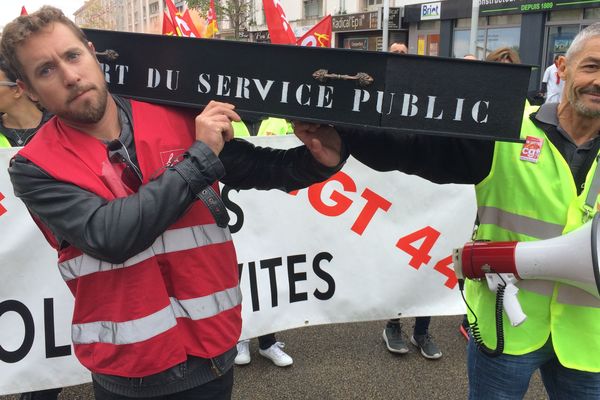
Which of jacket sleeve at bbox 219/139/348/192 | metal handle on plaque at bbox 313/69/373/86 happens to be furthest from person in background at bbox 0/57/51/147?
metal handle on plaque at bbox 313/69/373/86

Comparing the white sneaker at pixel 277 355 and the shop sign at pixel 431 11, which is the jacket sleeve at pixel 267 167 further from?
the shop sign at pixel 431 11

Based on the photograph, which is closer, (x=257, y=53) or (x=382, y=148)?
(x=257, y=53)

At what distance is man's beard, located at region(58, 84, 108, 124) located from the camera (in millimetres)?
1343

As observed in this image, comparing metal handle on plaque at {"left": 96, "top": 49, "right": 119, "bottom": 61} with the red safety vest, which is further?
metal handle on plaque at {"left": 96, "top": 49, "right": 119, "bottom": 61}

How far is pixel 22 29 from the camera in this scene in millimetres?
1293

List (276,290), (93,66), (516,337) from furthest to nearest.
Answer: (276,290) < (516,337) < (93,66)

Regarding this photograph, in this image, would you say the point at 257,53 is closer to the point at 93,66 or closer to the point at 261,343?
the point at 93,66

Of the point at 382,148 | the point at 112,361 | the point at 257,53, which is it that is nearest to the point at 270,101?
the point at 257,53

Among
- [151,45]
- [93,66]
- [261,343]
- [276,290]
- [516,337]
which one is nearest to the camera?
[93,66]

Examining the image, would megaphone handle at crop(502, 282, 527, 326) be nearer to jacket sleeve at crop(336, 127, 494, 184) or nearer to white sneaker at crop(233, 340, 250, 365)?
jacket sleeve at crop(336, 127, 494, 184)

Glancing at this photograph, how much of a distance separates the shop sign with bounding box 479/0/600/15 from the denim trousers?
46.5 feet

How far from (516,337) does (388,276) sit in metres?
1.61

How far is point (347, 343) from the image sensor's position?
3602mm

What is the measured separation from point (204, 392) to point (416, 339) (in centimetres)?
229
